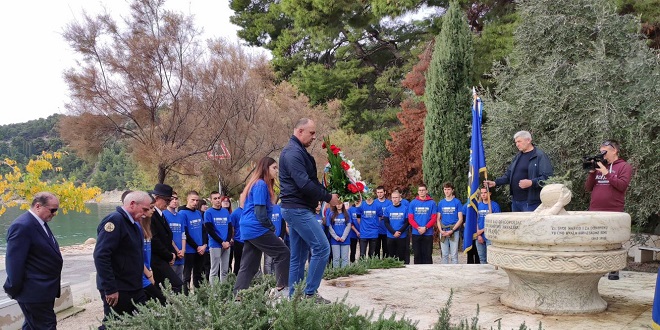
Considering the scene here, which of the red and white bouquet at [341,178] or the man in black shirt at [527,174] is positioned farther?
the man in black shirt at [527,174]

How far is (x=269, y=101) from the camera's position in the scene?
25812 millimetres

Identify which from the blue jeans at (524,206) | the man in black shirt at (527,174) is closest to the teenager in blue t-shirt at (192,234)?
the man in black shirt at (527,174)

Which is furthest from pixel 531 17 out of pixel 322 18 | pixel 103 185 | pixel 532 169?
pixel 103 185

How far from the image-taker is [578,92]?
11523 mm

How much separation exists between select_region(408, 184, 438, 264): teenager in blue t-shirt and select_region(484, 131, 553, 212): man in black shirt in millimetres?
2914

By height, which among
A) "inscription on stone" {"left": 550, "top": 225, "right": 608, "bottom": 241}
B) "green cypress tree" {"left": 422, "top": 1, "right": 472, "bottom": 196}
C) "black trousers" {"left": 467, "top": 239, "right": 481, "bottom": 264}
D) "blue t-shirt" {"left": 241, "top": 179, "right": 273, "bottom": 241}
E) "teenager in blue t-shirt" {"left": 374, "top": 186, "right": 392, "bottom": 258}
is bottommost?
"black trousers" {"left": 467, "top": 239, "right": 481, "bottom": 264}

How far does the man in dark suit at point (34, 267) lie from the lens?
198 inches

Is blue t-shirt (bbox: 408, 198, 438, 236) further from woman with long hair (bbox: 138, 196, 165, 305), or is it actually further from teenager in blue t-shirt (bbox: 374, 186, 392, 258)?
woman with long hair (bbox: 138, 196, 165, 305)

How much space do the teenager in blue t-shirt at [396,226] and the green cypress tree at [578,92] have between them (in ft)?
12.4

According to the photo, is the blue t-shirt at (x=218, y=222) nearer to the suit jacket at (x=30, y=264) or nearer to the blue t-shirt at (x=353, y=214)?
the blue t-shirt at (x=353, y=214)

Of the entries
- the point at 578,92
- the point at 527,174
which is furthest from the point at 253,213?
the point at 578,92

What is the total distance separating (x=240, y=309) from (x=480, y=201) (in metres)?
6.84

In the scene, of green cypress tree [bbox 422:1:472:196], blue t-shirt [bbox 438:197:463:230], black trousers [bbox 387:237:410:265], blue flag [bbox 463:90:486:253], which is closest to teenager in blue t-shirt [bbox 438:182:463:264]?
blue t-shirt [bbox 438:197:463:230]

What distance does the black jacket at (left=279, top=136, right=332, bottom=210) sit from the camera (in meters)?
A: 5.10
